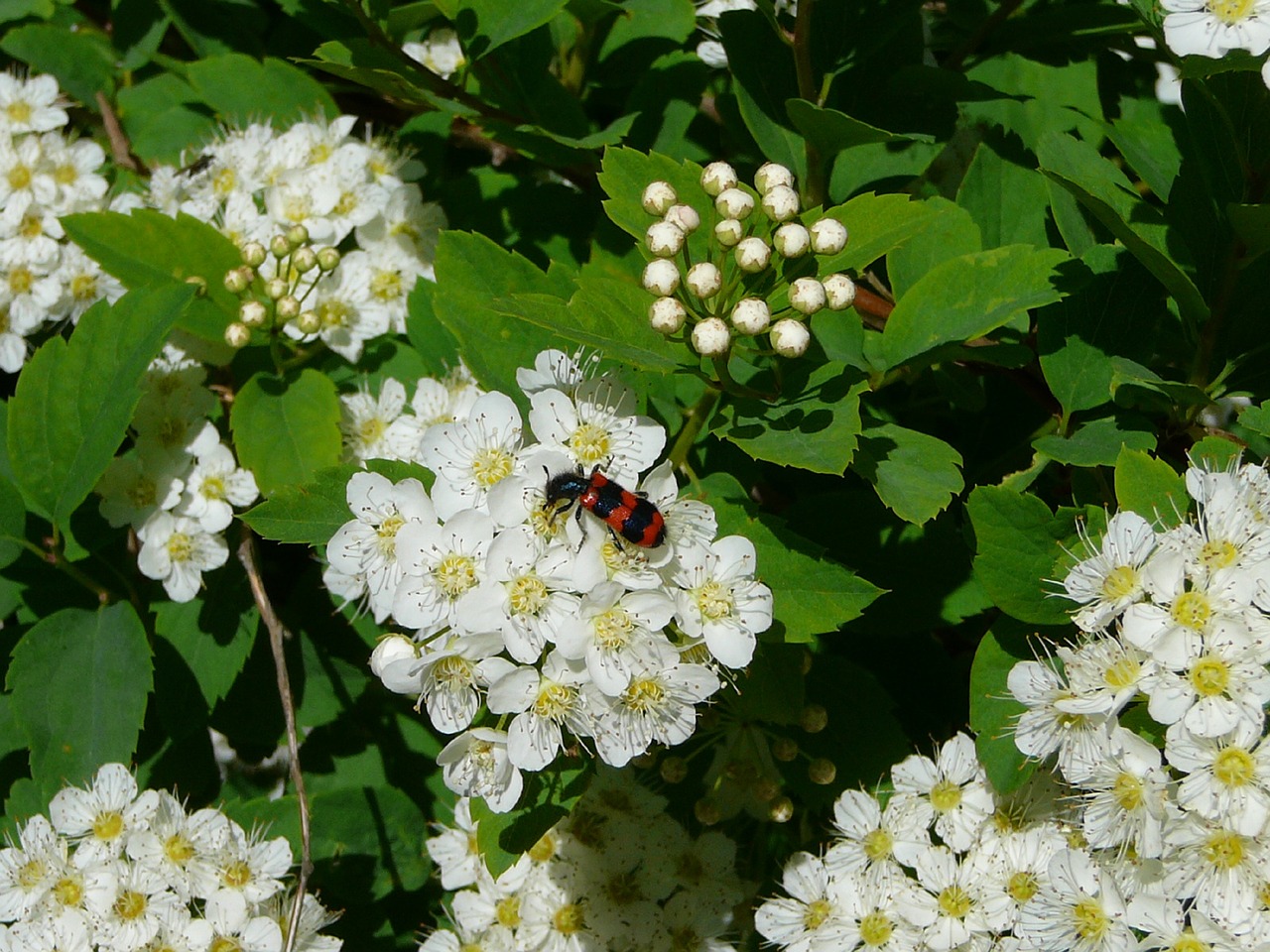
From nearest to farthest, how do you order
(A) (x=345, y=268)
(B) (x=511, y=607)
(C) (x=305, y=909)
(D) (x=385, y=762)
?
(B) (x=511, y=607), (C) (x=305, y=909), (A) (x=345, y=268), (D) (x=385, y=762)

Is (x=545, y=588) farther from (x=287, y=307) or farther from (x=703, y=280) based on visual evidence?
(x=287, y=307)

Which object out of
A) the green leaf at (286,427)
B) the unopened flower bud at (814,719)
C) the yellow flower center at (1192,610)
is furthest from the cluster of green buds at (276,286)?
the yellow flower center at (1192,610)

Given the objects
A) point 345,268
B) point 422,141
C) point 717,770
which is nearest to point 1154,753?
point 717,770

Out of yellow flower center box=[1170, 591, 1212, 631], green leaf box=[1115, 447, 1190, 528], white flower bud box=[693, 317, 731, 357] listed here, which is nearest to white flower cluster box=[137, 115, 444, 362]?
white flower bud box=[693, 317, 731, 357]

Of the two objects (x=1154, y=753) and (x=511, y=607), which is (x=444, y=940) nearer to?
(x=511, y=607)

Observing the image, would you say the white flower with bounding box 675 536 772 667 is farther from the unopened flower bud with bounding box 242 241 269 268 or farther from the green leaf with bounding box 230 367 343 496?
the unopened flower bud with bounding box 242 241 269 268

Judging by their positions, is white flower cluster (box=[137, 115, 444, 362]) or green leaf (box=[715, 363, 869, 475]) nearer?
green leaf (box=[715, 363, 869, 475])
